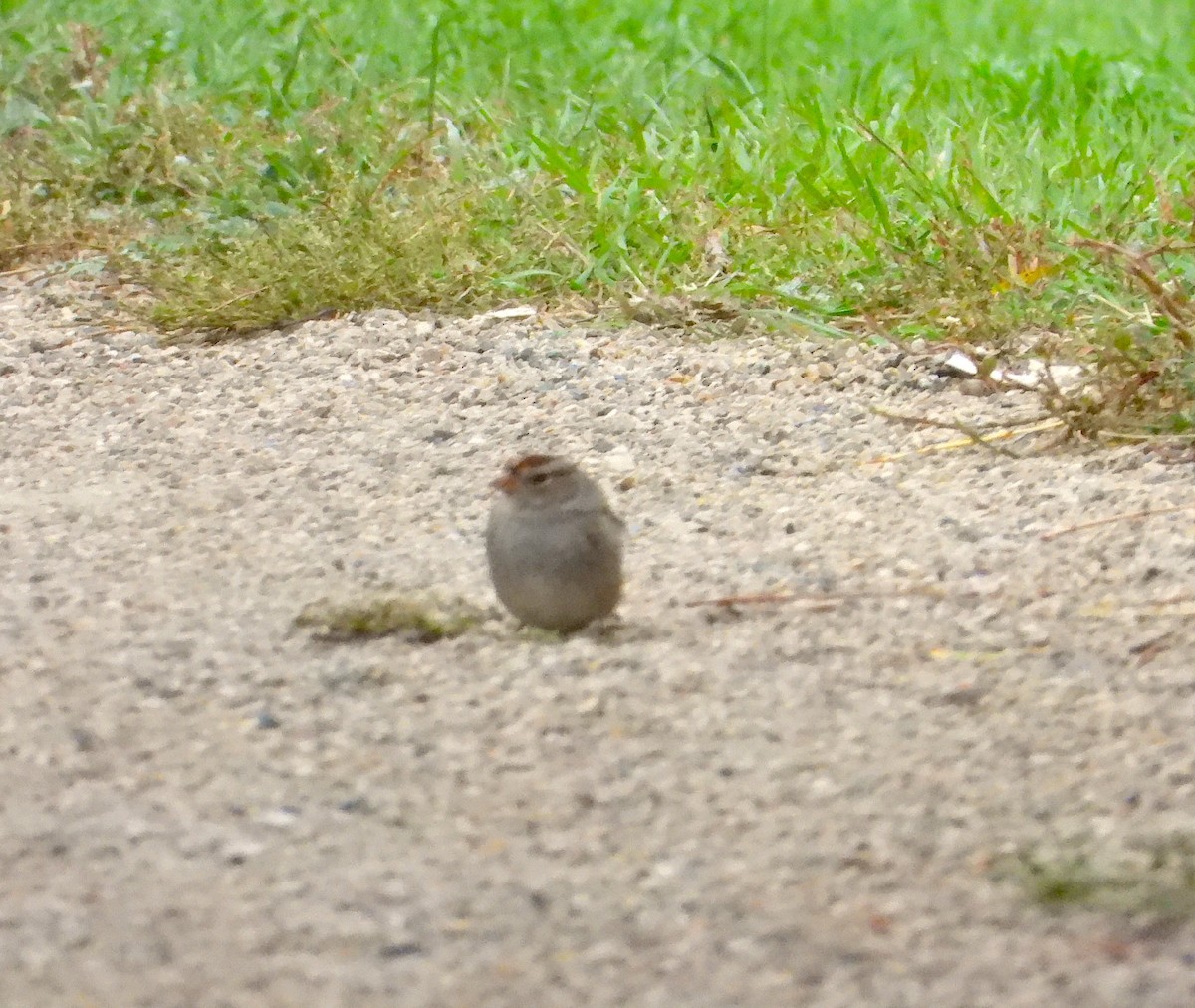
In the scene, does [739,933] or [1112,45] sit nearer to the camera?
[739,933]

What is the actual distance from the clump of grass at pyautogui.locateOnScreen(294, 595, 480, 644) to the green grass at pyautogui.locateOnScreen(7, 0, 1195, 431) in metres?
1.80

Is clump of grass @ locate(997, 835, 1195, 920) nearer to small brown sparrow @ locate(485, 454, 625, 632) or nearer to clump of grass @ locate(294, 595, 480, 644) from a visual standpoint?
small brown sparrow @ locate(485, 454, 625, 632)

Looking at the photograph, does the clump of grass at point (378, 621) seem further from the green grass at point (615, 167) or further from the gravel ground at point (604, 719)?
the green grass at point (615, 167)

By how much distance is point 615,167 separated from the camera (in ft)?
20.7

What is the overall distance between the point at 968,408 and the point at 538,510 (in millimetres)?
1922

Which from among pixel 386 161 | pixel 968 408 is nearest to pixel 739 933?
pixel 968 408

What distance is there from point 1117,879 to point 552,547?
1.19 metres

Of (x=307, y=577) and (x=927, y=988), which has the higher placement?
(x=927, y=988)

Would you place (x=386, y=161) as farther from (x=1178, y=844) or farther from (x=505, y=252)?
(x=1178, y=844)

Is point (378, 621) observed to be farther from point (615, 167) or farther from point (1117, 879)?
point (615, 167)

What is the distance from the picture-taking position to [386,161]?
6.43m

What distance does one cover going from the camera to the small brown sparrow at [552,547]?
9.95ft

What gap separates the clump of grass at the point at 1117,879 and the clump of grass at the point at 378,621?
122 cm

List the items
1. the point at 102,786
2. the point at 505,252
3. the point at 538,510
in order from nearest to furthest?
the point at 102,786, the point at 538,510, the point at 505,252
